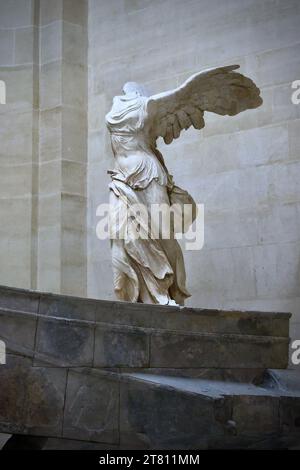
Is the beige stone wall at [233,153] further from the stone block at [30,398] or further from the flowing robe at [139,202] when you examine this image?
the stone block at [30,398]

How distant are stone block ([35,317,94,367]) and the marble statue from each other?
1.68 metres

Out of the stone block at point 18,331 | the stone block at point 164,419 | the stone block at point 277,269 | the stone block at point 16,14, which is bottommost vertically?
the stone block at point 164,419

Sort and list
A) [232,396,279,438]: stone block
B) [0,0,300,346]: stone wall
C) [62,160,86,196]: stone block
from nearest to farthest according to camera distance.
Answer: [232,396,279,438]: stone block
[0,0,300,346]: stone wall
[62,160,86,196]: stone block

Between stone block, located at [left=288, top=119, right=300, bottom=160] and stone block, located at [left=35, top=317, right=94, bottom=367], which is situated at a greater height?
stone block, located at [left=288, top=119, right=300, bottom=160]

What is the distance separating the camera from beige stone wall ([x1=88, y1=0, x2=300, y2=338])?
1179 cm

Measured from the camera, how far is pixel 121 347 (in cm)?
853

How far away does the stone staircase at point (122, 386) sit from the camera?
26.8ft

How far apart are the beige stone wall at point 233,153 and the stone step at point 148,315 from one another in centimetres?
231

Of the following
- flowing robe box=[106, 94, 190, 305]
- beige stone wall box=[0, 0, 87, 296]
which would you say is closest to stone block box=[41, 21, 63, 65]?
beige stone wall box=[0, 0, 87, 296]

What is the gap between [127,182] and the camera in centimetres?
1020

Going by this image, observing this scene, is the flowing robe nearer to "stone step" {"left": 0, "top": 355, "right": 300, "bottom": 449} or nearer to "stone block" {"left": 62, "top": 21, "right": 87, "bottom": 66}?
"stone step" {"left": 0, "top": 355, "right": 300, "bottom": 449}

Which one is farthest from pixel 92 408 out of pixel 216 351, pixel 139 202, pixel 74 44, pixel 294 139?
pixel 74 44

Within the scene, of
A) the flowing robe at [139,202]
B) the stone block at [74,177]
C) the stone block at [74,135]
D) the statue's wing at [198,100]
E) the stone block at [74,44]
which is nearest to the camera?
the flowing robe at [139,202]

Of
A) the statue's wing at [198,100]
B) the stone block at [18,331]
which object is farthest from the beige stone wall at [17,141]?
the stone block at [18,331]
